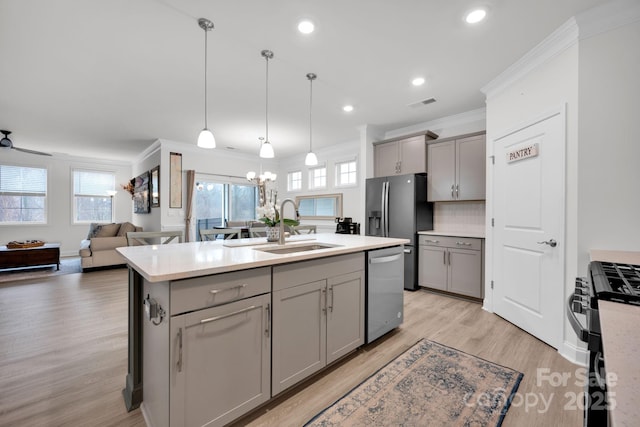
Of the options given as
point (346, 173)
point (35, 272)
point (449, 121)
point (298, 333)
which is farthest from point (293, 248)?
point (35, 272)

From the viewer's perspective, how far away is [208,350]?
1350mm

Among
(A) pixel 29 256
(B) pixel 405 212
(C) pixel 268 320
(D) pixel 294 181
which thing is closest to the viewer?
(C) pixel 268 320

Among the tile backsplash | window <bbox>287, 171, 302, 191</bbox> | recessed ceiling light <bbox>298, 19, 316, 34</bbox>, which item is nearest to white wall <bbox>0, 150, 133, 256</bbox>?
window <bbox>287, 171, 302, 191</bbox>

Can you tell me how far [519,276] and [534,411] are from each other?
145 cm

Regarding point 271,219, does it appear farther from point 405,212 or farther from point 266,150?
point 405,212

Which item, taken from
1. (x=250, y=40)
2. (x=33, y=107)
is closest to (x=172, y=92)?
(x=250, y=40)

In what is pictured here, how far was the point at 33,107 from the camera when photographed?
152 inches

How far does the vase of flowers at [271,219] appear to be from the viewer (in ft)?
7.70

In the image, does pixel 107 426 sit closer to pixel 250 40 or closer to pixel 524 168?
pixel 250 40

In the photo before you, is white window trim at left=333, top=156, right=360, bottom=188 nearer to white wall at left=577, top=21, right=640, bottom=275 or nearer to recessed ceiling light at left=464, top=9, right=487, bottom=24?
recessed ceiling light at left=464, top=9, right=487, bottom=24

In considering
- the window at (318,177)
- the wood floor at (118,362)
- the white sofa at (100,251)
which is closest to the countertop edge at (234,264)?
the wood floor at (118,362)

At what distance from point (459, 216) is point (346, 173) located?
2.63 meters

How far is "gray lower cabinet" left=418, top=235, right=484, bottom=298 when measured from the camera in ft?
11.5

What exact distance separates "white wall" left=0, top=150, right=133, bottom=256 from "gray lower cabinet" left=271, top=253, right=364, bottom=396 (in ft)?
28.0
